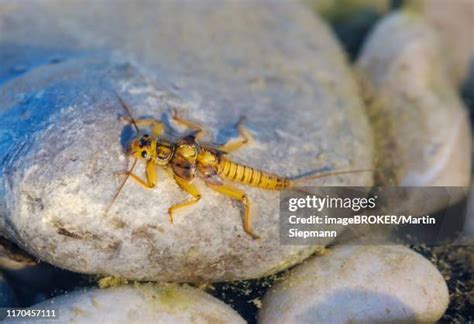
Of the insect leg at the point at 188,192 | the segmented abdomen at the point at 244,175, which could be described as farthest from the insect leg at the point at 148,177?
the segmented abdomen at the point at 244,175

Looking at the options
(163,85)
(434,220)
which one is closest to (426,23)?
(434,220)

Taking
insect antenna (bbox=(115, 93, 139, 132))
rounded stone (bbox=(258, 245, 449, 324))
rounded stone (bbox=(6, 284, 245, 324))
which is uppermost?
insect antenna (bbox=(115, 93, 139, 132))

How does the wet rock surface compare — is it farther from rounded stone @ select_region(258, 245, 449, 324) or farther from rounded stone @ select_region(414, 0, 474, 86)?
rounded stone @ select_region(414, 0, 474, 86)

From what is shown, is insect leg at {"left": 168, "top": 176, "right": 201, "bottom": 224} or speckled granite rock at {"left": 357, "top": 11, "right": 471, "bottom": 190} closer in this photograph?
insect leg at {"left": 168, "top": 176, "right": 201, "bottom": 224}

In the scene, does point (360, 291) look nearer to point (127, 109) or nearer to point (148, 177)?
point (148, 177)

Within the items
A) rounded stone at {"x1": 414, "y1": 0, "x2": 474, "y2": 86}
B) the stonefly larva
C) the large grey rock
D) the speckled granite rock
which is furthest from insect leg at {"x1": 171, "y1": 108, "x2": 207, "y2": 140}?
rounded stone at {"x1": 414, "y1": 0, "x2": 474, "y2": 86}

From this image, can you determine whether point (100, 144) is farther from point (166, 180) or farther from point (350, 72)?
point (350, 72)

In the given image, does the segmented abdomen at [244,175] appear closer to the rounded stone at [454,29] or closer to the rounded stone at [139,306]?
the rounded stone at [139,306]
